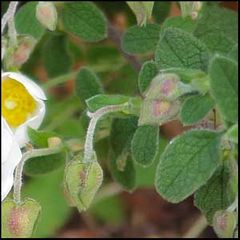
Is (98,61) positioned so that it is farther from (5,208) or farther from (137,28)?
(5,208)

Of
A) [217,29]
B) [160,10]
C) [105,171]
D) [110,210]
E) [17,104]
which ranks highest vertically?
[217,29]

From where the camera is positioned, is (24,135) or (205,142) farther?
(24,135)

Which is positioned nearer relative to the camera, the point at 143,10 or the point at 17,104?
the point at 143,10

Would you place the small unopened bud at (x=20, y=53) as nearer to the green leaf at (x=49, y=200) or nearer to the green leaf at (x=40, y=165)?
the green leaf at (x=40, y=165)

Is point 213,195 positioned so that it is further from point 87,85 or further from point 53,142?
point 87,85

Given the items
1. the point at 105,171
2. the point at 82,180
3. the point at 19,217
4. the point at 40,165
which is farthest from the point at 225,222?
the point at 105,171

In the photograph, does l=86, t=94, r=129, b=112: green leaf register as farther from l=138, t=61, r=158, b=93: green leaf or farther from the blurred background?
the blurred background

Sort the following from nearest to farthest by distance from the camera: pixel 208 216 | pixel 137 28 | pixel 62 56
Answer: pixel 208 216, pixel 137 28, pixel 62 56

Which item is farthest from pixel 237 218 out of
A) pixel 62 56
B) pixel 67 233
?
pixel 67 233
